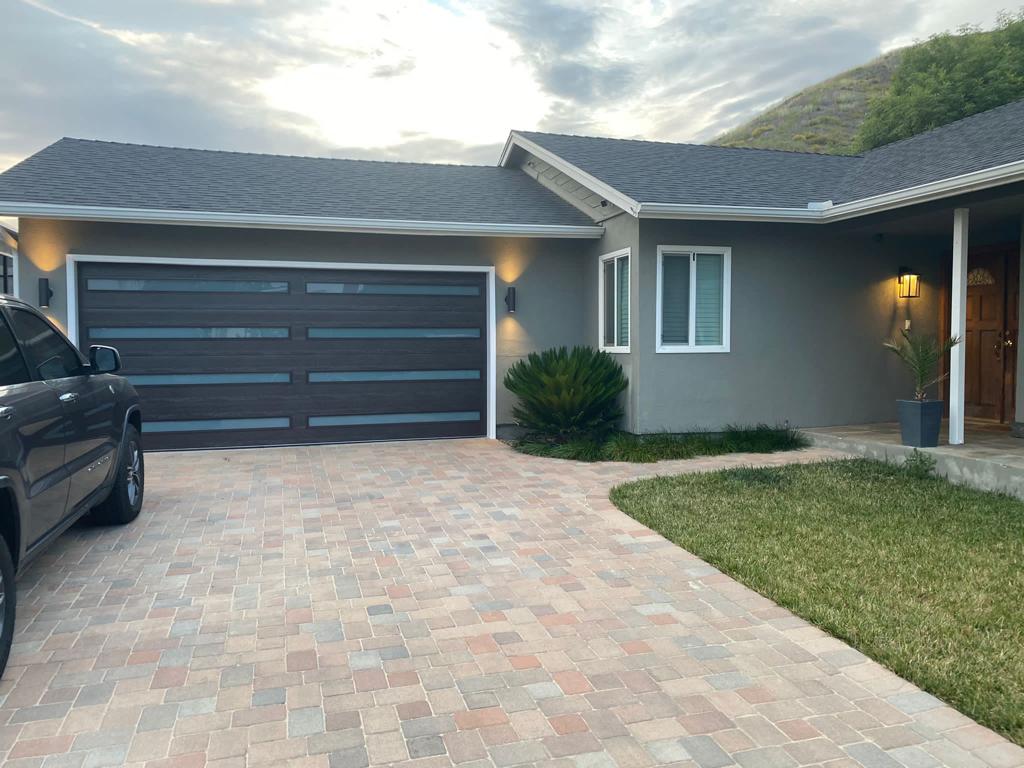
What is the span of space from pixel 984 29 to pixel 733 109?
19.9m

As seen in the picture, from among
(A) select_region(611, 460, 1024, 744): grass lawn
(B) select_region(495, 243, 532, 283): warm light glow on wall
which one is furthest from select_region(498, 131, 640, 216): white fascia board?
(A) select_region(611, 460, 1024, 744): grass lawn

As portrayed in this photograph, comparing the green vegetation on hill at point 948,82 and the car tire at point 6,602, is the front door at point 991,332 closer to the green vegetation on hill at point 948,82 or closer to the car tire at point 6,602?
the car tire at point 6,602

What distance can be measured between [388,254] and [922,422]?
6691mm

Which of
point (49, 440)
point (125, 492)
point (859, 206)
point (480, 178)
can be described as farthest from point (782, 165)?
point (49, 440)

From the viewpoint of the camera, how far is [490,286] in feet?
33.3

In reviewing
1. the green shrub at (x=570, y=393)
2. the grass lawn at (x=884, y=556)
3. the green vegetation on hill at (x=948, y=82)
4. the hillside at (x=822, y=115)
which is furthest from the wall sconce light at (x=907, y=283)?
the hillside at (x=822, y=115)

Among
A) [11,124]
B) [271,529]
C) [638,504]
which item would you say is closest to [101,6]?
[11,124]

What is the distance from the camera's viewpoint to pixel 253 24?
12.2 metres

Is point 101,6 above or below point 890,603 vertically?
above

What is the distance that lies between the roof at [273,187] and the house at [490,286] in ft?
0.18

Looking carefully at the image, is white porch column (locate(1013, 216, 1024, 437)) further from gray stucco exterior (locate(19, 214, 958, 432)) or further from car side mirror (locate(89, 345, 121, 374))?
car side mirror (locate(89, 345, 121, 374))

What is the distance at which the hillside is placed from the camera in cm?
5059

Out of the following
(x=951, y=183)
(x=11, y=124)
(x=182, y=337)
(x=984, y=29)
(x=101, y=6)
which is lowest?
(x=182, y=337)

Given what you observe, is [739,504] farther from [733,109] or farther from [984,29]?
[733,109]
